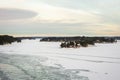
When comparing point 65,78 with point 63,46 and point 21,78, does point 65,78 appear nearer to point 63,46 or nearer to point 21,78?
point 21,78

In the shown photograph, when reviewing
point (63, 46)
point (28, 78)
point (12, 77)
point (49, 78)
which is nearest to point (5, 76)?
point (12, 77)

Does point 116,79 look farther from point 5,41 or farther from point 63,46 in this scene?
point 5,41

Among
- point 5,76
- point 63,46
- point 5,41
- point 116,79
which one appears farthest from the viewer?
point 5,41

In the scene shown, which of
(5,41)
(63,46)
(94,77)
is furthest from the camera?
(5,41)

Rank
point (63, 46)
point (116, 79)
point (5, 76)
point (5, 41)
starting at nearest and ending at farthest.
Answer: point (116, 79), point (5, 76), point (63, 46), point (5, 41)

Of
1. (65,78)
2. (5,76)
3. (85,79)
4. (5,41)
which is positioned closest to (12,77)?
(5,76)

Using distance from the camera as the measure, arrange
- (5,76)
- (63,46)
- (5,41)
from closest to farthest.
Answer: (5,76) < (63,46) < (5,41)

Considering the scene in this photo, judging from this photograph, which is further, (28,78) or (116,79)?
(28,78)

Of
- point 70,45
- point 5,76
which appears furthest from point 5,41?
point 5,76
